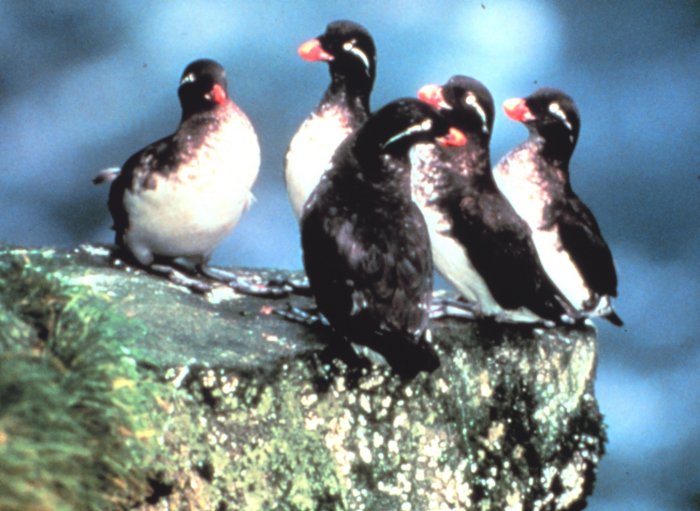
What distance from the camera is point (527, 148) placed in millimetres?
7613

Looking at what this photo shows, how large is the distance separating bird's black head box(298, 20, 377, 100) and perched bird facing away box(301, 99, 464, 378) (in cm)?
124

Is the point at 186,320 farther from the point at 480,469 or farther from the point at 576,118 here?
the point at 576,118

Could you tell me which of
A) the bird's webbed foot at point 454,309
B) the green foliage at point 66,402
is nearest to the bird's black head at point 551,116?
the bird's webbed foot at point 454,309

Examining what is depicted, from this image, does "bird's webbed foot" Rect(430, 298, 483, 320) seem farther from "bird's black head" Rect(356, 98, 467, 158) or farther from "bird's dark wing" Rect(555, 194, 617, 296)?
"bird's black head" Rect(356, 98, 467, 158)

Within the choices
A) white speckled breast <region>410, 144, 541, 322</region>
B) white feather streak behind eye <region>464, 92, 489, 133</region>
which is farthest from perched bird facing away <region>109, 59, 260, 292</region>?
white feather streak behind eye <region>464, 92, 489, 133</region>

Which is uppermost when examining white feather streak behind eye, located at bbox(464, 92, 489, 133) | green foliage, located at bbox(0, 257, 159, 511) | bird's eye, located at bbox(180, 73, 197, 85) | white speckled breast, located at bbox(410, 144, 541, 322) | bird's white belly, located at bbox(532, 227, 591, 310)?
bird's eye, located at bbox(180, 73, 197, 85)

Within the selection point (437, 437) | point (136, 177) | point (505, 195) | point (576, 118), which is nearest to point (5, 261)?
point (136, 177)

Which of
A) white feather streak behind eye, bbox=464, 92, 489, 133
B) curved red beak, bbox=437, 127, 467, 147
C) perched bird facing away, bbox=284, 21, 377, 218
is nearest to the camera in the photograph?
curved red beak, bbox=437, 127, 467, 147

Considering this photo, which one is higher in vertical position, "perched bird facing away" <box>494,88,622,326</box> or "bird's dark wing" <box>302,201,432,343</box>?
"perched bird facing away" <box>494,88,622,326</box>

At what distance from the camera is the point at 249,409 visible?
19.0 ft

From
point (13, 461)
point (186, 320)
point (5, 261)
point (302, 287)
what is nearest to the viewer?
point (13, 461)

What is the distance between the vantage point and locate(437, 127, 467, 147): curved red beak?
6109mm

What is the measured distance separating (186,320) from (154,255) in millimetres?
1095

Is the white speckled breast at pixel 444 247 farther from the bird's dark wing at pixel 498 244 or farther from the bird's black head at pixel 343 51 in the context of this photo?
the bird's black head at pixel 343 51
